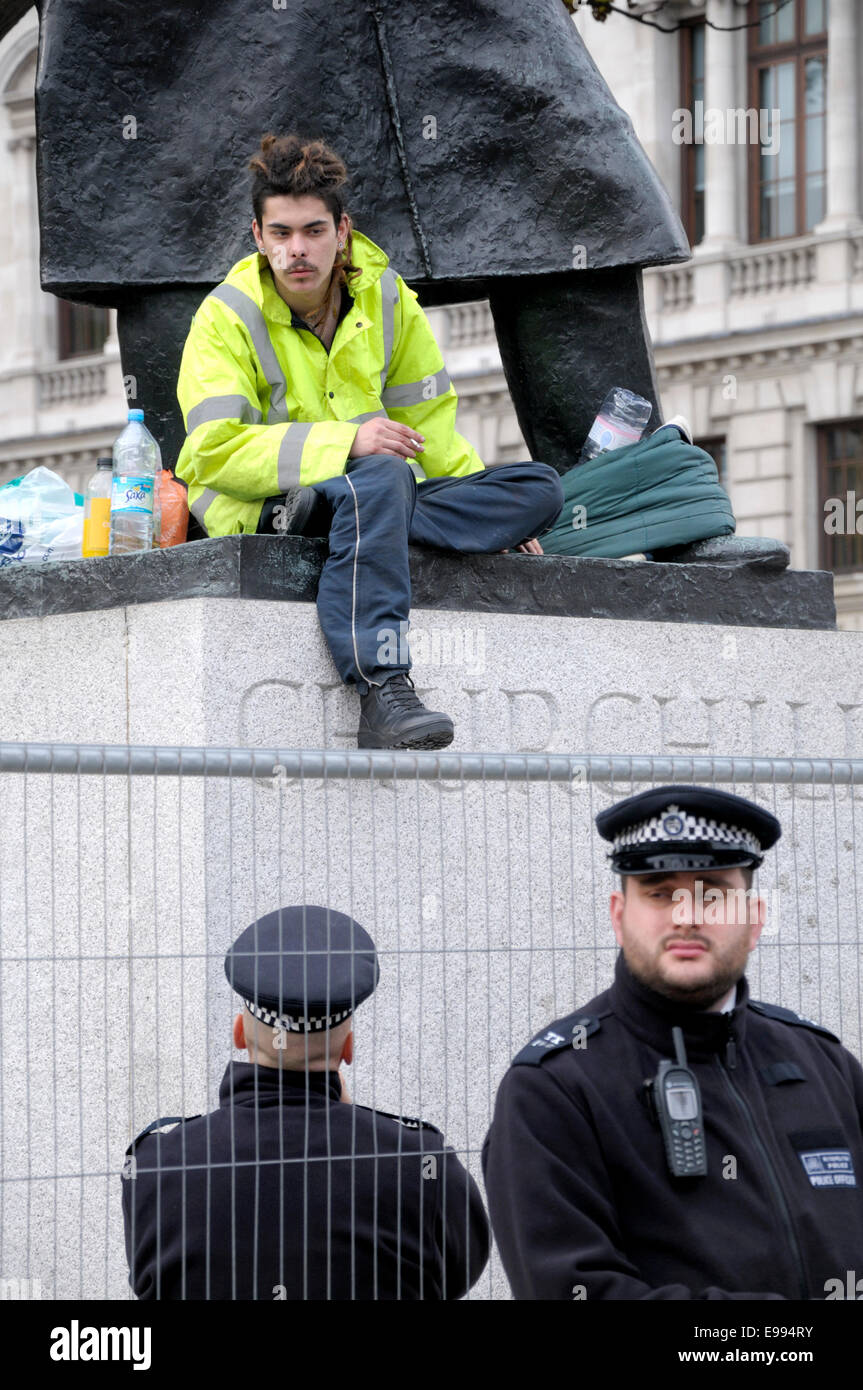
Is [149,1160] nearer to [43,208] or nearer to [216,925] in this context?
[216,925]

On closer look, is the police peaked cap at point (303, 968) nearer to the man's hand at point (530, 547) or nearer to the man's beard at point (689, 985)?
the man's beard at point (689, 985)

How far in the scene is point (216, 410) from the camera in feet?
14.8

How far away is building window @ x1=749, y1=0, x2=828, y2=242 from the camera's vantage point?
2781 cm

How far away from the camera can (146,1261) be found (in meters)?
3.03

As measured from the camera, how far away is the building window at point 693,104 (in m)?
28.7

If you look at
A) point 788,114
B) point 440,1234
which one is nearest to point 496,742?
point 440,1234

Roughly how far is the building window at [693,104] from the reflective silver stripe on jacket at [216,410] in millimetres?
24849

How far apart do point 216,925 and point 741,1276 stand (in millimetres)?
1578

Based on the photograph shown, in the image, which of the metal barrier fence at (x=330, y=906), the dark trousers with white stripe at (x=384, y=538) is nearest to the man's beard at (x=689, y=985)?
the metal barrier fence at (x=330, y=906)

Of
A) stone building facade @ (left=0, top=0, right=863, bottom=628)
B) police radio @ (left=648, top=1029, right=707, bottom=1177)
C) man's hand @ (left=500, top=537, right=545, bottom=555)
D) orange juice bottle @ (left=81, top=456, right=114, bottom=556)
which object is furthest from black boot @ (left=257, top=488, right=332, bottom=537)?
stone building facade @ (left=0, top=0, right=863, bottom=628)

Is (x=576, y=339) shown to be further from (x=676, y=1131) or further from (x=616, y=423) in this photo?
(x=676, y=1131)

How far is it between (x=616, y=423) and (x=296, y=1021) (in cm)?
245

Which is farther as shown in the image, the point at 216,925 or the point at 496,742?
the point at 496,742

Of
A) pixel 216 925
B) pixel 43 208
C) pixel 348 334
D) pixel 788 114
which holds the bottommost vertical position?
pixel 216 925
